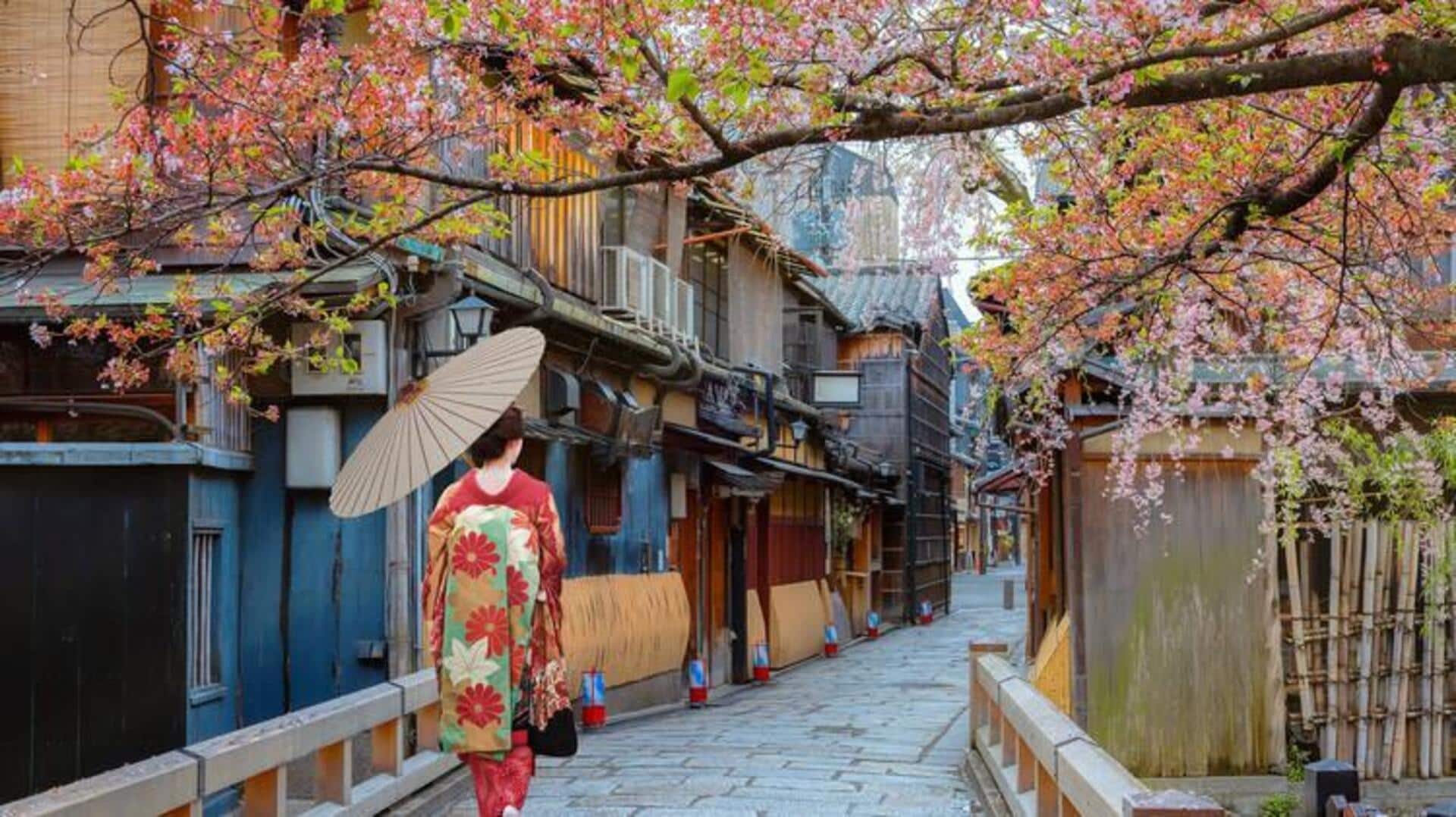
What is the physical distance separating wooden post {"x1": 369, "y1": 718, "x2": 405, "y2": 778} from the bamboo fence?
7.89m

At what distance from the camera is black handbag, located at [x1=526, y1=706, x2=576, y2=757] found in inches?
322

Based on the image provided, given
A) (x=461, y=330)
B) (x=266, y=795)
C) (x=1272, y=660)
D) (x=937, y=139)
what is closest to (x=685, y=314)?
(x=461, y=330)

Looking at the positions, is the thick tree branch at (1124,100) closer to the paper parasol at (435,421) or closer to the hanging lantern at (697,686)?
the paper parasol at (435,421)

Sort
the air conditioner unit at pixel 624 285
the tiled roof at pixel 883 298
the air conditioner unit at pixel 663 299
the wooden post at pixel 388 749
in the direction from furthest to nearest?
the tiled roof at pixel 883 298
the air conditioner unit at pixel 663 299
the air conditioner unit at pixel 624 285
the wooden post at pixel 388 749

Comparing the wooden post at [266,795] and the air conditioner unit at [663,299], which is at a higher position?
the air conditioner unit at [663,299]

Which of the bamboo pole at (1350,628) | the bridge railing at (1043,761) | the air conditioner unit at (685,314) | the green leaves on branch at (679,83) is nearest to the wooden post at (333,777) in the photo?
the bridge railing at (1043,761)

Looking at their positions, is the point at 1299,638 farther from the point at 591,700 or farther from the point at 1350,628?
the point at 591,700

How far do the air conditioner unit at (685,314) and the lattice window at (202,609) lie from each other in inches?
358

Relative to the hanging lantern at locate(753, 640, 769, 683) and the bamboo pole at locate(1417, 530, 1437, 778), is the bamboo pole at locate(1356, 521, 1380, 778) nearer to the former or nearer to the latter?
the bamboo pole at locate(1417, 530, 1437, 778)

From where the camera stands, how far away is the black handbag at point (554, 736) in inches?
322

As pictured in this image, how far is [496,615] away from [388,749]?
9.39 ft

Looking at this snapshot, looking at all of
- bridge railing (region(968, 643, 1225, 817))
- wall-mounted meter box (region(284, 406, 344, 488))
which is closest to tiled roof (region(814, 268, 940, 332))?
bridge railing (region(968, 643, 1225, 817))

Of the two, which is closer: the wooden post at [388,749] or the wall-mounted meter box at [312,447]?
the wooden post at [388,749]

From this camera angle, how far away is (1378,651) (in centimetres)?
1380
